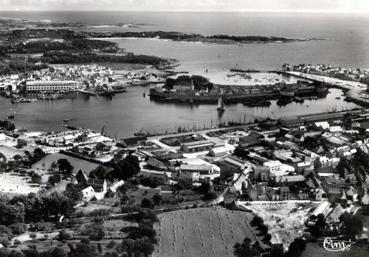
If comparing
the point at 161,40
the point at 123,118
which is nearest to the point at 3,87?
the point at 123,118

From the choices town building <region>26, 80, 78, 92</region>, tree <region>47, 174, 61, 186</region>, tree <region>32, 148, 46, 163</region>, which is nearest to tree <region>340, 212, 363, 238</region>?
tree <region>47, 174, 61, 186</region>

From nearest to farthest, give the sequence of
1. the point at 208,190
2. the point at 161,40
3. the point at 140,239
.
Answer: the point at 140,239 < the point at 208,190 < the point at 161,40

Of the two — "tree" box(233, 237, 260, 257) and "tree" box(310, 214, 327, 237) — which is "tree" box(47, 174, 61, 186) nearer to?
"tree" box(233, 237, 260, 257)

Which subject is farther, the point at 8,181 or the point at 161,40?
the point at 161,40

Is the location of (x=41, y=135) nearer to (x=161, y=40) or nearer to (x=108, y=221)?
(x=108, y=221)

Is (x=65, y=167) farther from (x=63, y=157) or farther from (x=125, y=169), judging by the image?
(x=125, y=169)

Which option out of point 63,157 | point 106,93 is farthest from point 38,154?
point 106,93

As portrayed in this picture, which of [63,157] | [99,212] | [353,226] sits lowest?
[63,157]
